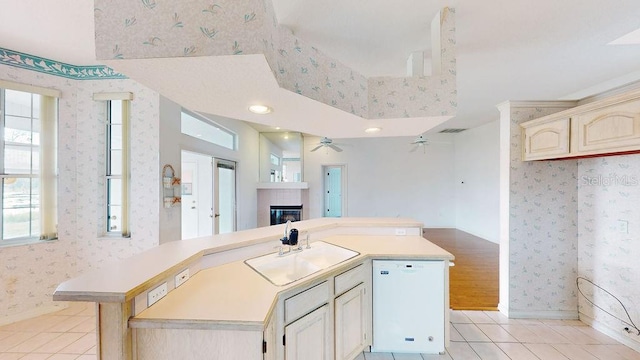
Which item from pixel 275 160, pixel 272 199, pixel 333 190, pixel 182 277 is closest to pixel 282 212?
pixel 272 199

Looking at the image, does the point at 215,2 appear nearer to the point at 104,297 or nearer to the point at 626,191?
the point at 104,297

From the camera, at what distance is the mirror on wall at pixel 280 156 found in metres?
6.32

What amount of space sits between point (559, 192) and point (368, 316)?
242cm

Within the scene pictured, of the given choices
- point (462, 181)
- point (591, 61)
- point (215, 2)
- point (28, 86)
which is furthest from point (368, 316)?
point (462, 181)

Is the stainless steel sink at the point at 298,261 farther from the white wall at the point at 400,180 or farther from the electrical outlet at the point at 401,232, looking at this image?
the white wall at the point at 400,180

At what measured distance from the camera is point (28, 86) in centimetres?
255

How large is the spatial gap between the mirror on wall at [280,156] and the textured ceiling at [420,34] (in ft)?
12.4

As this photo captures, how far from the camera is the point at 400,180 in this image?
7090 mm

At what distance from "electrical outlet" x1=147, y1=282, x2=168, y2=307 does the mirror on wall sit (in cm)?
501

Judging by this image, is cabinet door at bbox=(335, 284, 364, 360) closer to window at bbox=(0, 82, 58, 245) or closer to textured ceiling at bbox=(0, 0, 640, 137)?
textured ceiling at bbox=(0, 0, 640, 137)

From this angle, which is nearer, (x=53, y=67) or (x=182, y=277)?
(x=182, y=277)

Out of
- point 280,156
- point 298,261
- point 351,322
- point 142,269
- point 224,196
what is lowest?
point 351,322

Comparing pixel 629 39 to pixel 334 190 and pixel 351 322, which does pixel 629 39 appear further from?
pixel 334 190

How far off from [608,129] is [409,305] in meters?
2.01
